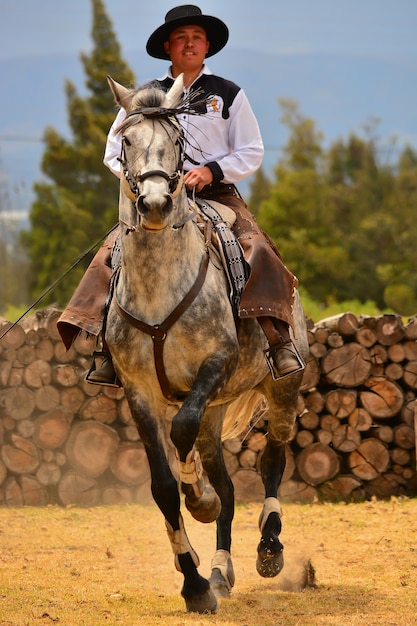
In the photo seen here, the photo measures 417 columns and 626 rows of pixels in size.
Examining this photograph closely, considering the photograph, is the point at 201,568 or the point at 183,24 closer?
the point at 183,24

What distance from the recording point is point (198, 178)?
20.4 ft

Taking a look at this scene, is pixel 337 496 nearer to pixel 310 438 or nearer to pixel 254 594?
pixel 310 438

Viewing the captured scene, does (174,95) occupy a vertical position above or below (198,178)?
above

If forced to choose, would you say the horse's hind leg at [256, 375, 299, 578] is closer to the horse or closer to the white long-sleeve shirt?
the horse

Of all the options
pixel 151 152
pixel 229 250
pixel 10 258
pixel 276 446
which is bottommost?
pixel 276 446

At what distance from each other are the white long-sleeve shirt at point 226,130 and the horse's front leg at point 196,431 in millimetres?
1458

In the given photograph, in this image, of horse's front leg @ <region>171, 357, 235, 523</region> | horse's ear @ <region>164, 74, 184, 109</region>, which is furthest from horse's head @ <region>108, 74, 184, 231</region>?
horse's front leg @ <region>171, 357, 235, 523</region>

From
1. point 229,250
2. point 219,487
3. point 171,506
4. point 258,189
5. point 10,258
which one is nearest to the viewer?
point 171,506

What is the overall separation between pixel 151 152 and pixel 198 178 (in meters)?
1.10

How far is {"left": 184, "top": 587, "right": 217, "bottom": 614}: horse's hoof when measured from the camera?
5.72m

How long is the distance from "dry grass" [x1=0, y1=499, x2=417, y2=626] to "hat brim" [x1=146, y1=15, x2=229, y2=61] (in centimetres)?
352

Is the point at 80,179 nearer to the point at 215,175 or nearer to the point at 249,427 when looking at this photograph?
the point at 249,427

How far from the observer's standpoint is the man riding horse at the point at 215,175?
6094mm

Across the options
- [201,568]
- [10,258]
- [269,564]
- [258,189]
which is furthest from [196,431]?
[258,189]
